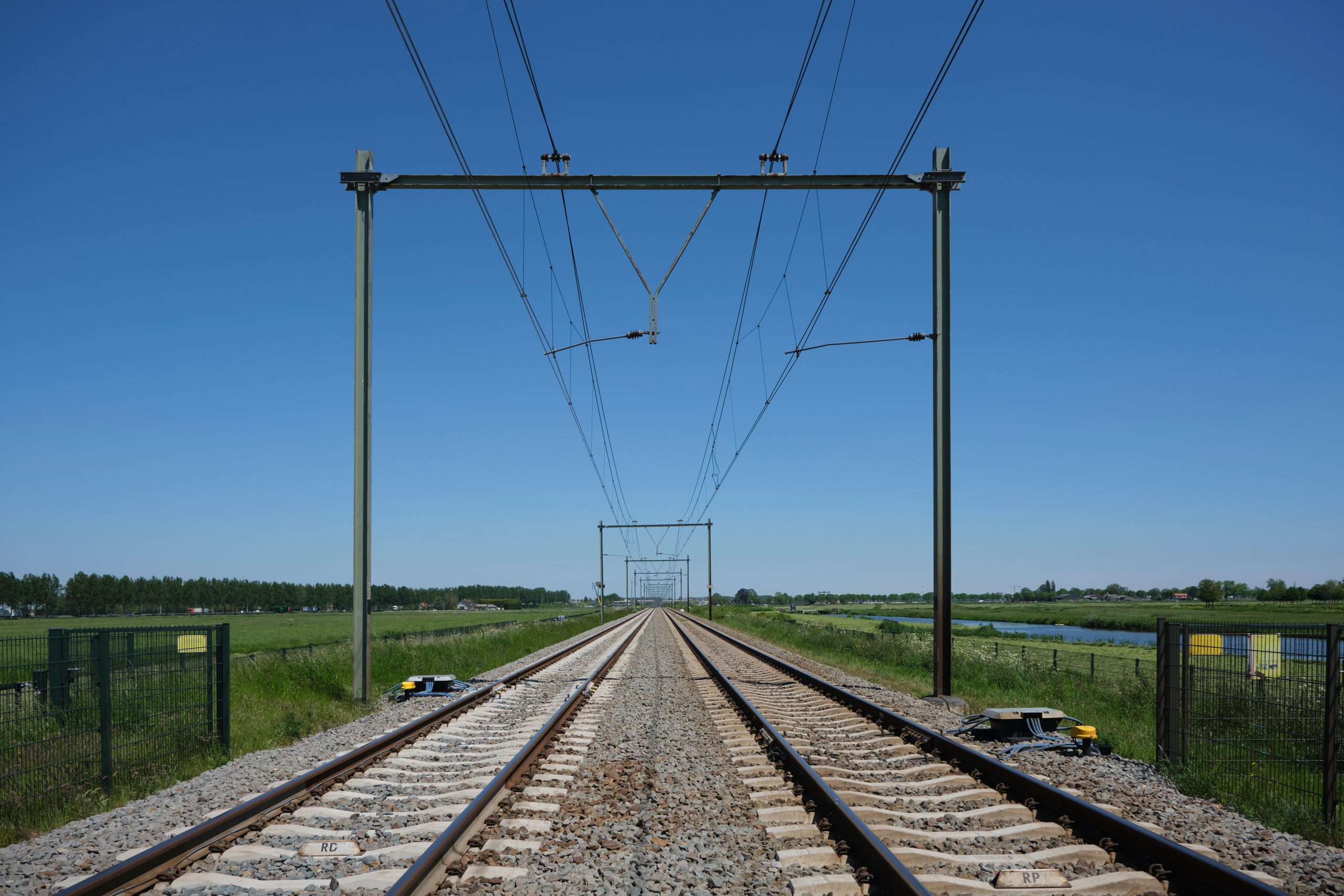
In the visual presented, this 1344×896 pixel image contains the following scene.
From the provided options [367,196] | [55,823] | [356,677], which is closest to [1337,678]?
[55,823]

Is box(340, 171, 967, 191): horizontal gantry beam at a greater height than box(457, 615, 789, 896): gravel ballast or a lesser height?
greater

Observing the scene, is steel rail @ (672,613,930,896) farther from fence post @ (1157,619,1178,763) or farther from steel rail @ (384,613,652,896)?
fence post @ (1157,619,1178,763)

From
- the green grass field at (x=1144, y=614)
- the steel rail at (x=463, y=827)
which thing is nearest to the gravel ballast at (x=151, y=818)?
the steel rail at (x=463, y=827)

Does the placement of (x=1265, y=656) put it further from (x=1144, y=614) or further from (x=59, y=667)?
(x=1144, y=614)

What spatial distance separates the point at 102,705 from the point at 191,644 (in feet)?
5.89

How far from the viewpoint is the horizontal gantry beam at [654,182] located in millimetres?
15078

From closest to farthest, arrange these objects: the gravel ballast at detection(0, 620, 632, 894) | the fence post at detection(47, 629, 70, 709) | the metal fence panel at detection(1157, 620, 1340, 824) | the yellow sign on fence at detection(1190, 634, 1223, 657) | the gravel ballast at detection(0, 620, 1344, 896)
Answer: the gravel ballast at detection(0, 620, 1344, 896) < the gravel ballast at detection(0, 620, 632, 894) < the metal fence panel at detection(1157, 620, 1340, 824) < the fence post at detection(47, 629, 70, 709) < the yellow sign on fence at detection(1190, 634, 1223, 657)

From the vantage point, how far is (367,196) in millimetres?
16484

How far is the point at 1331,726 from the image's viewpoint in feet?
25.0

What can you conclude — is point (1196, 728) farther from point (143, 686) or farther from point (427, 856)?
point (143, 686)

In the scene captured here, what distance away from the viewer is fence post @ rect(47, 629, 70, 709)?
8234 millimetres

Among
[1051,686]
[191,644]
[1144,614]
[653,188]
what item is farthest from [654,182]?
[1144,614]

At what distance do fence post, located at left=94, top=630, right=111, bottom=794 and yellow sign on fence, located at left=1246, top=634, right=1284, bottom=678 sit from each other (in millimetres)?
11273

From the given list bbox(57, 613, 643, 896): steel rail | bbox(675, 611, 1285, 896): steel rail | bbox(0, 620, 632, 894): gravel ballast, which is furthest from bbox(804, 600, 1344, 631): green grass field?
bbox(0, 620, 632, 894): gravel ballast
